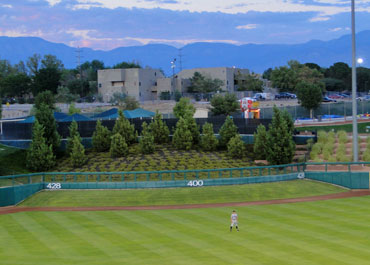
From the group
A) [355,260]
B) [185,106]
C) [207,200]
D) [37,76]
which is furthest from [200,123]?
[37,76]

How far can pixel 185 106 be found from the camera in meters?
69.9

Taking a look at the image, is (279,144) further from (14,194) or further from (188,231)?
(14,194)

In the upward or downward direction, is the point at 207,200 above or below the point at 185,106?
below

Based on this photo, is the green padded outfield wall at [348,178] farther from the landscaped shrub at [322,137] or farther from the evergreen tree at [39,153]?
the evergreen tree at [39,153]

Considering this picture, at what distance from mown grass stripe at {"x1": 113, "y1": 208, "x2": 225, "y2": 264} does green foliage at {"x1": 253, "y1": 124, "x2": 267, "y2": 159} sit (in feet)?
71.2

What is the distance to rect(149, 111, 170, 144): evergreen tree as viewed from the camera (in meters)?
58.3

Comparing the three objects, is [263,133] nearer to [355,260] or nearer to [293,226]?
[293,226]

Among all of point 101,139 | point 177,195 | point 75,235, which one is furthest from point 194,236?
point 101,139

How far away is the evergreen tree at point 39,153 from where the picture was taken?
166 ft

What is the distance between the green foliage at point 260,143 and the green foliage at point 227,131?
3509 mm

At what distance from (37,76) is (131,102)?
146 ft

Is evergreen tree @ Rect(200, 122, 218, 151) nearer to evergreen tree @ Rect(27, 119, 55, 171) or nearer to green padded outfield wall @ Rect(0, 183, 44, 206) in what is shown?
evergreen tree @ Rect(27, 119, 55, 171)

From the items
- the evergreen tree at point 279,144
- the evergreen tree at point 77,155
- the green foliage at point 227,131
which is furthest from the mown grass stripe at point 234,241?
the green foliage at point 227,131

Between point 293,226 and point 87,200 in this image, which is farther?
point 87,200
